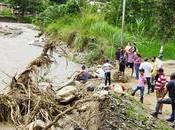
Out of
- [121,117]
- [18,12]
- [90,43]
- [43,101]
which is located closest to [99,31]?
[90,43]

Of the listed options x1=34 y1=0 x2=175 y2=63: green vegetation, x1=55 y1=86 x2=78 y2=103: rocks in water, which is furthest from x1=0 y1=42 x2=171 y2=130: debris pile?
x1=34 y1=0 x2=175 y2=63: green vegetation

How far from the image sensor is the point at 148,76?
2355 centimetres

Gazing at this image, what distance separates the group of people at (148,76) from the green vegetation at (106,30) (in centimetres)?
551

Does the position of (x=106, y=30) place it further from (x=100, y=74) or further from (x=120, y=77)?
(x=120, y=77)

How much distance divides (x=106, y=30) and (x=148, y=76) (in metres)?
17.2

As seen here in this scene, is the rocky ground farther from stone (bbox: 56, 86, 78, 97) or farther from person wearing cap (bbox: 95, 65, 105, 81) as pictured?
person wearing cap (bbox: 95, 65, 105, 81)

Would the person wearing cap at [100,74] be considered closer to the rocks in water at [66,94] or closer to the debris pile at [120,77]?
the debris pile at [120,77]

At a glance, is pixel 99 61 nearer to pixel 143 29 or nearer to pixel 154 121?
pixel 143 29

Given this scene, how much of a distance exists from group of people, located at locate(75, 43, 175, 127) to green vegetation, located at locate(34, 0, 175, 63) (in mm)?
5508

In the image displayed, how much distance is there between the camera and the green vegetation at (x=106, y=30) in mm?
36250

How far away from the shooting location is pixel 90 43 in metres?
39.5

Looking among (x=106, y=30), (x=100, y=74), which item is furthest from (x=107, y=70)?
(x=106, y=30)

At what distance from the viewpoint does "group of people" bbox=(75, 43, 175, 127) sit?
1803 centimetres

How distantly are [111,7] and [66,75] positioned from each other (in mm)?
15381
